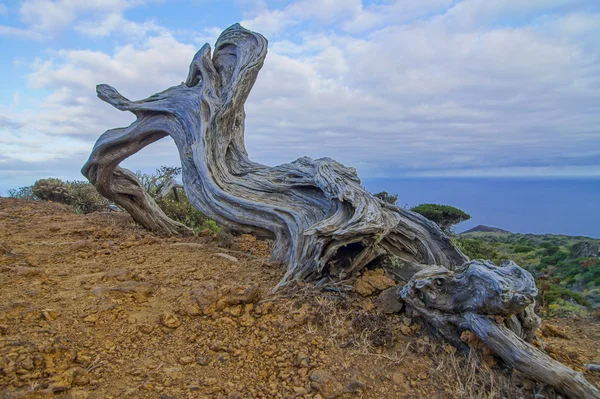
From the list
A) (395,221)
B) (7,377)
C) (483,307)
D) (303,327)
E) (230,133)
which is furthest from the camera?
(230,133)

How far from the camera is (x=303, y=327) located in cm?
383

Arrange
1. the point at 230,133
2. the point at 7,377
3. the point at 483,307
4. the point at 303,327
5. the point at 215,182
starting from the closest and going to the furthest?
1. the point at 7,377
2. the point at 483,307
3. the point at 303,327
4. the point at 215,182
5. the point at 230,133

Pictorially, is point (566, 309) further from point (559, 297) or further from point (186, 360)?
point (186, 360)

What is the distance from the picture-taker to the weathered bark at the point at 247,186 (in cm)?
467

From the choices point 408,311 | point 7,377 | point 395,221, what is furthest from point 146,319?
point 395,221

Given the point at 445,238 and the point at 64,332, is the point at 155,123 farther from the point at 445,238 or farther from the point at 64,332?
the point at 445,238

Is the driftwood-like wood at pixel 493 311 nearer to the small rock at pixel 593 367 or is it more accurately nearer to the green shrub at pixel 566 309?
the small rock at pixel 593 367

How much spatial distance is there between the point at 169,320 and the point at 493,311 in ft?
9.51

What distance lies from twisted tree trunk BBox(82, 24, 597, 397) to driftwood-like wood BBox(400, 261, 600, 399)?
1 centimetres

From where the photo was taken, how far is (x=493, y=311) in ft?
11.2

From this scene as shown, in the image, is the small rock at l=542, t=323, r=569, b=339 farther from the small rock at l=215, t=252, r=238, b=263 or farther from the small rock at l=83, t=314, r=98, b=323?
the small rock at l=83, t=314, r=98, b=323

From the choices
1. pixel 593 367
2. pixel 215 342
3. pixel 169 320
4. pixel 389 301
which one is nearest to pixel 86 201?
pixel 169 320

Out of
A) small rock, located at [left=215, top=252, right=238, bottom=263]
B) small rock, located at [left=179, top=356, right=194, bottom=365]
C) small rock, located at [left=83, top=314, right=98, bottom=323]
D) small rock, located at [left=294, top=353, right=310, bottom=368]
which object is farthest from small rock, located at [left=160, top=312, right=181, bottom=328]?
small rock, located at [left=215, top=252, right=238, bottom=263]

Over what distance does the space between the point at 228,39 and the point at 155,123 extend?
80.0 inches
